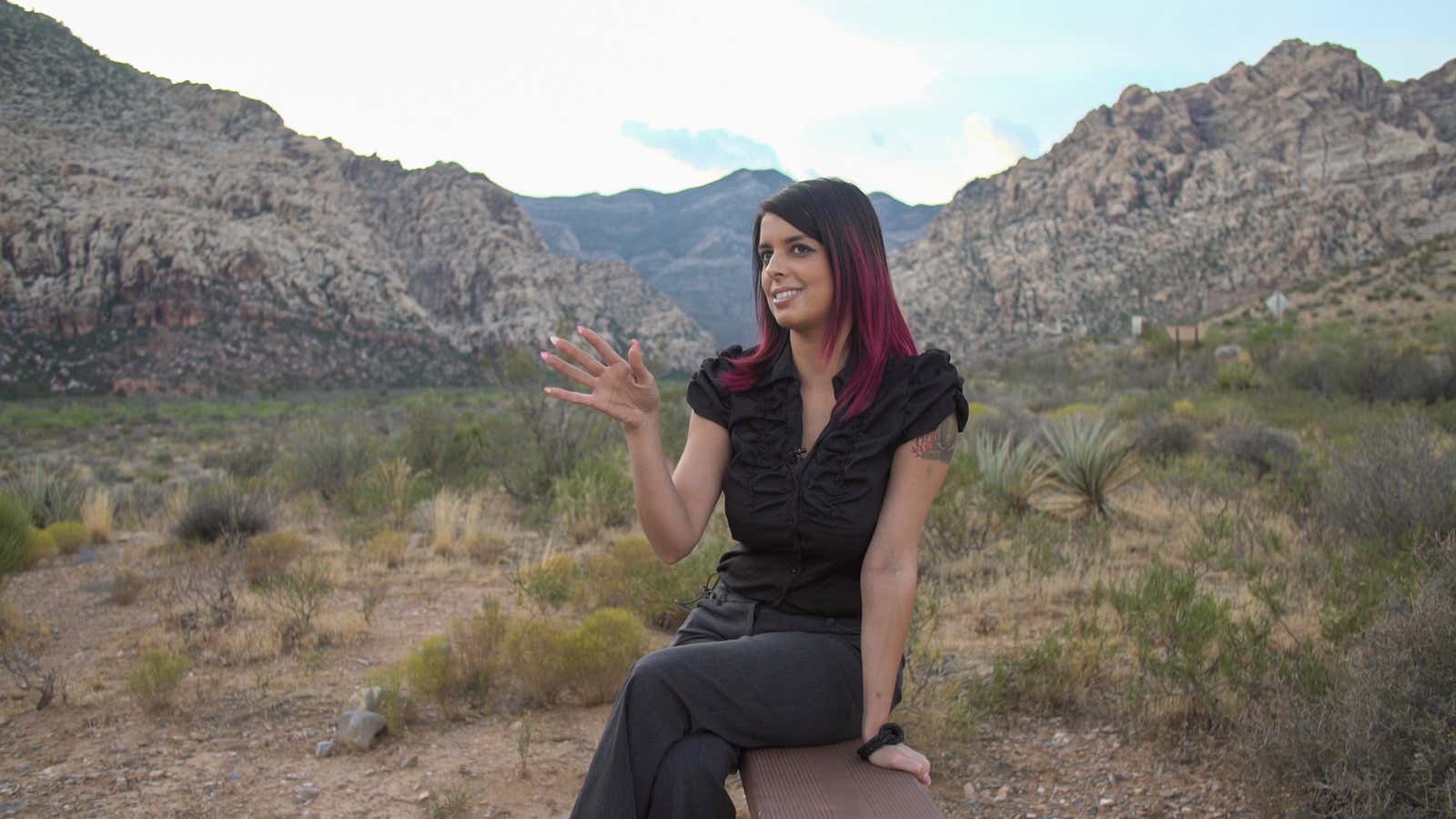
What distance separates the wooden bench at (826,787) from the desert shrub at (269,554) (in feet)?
20.2

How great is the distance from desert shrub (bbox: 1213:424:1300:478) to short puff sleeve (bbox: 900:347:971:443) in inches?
326

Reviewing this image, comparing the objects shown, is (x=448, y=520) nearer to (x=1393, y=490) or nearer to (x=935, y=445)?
(x=1393, y=490)

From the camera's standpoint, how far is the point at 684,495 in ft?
9.35

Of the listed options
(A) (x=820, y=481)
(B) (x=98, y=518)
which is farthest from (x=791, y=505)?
(B) (x=98, y=518)

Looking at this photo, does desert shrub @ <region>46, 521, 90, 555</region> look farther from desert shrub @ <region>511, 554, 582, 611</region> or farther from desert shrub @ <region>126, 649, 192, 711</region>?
desert shrub @ <region>126, 649, 192, 711</region>

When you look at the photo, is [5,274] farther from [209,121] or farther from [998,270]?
[998,270]

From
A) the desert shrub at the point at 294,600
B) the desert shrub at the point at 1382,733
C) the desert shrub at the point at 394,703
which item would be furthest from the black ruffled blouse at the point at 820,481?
the desert shrub at the point at 294,600

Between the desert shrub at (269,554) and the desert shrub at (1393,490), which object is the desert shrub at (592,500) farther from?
the desert shrub at (1393,490)

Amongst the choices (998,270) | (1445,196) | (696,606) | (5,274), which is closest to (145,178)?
(5,274)

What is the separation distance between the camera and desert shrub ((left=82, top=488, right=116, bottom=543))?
34.1ft

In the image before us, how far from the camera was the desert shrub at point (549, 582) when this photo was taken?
6.75 metres

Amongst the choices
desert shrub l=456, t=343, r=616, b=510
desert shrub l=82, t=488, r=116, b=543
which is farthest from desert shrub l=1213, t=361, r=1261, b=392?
desert shrub l=82, t=488, r=116, b=543

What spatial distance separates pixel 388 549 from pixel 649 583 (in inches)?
131

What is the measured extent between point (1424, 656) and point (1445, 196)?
75772 mm
